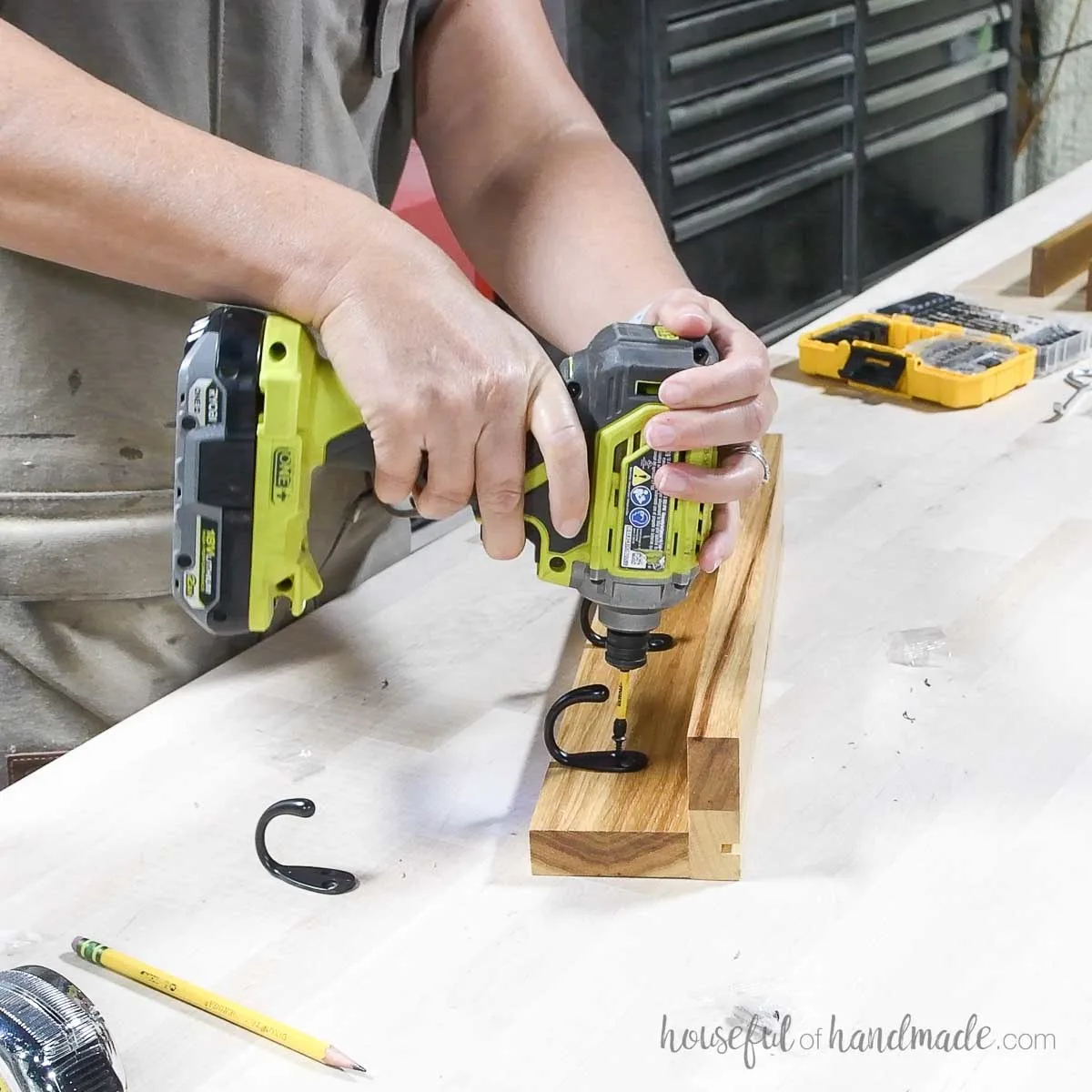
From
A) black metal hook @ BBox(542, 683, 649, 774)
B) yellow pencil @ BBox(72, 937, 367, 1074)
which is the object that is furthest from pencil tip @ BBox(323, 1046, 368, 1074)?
black metal hook @ BBox(542, 683, 649, 774)

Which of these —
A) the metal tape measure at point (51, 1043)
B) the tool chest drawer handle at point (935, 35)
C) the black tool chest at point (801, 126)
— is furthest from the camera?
the tool chest drawer handle at point (935, 35)

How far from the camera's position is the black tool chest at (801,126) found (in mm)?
2555

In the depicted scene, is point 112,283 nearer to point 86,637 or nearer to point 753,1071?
point 86,637

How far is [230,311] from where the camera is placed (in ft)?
2.94

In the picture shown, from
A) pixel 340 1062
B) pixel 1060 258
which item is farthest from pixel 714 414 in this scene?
pixel 1060 258

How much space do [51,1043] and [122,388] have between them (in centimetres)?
57

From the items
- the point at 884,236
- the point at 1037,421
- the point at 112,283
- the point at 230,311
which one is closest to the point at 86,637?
the point at 112,283

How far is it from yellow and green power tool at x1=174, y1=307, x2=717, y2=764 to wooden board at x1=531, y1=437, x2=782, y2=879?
0.22ft

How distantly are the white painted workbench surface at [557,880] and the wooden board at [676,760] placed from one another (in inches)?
0.8

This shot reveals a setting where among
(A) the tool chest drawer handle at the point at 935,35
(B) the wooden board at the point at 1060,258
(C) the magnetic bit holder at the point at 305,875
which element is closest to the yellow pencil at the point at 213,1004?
(C) the magnetic bit holder at the point at 305,875

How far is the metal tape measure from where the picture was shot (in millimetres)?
672

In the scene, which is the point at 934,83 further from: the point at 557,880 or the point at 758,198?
the point at 557,880

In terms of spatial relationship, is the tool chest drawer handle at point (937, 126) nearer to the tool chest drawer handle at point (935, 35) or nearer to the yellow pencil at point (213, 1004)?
the tool chest drawer handle at point (935, 35)

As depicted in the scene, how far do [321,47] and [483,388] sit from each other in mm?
413
